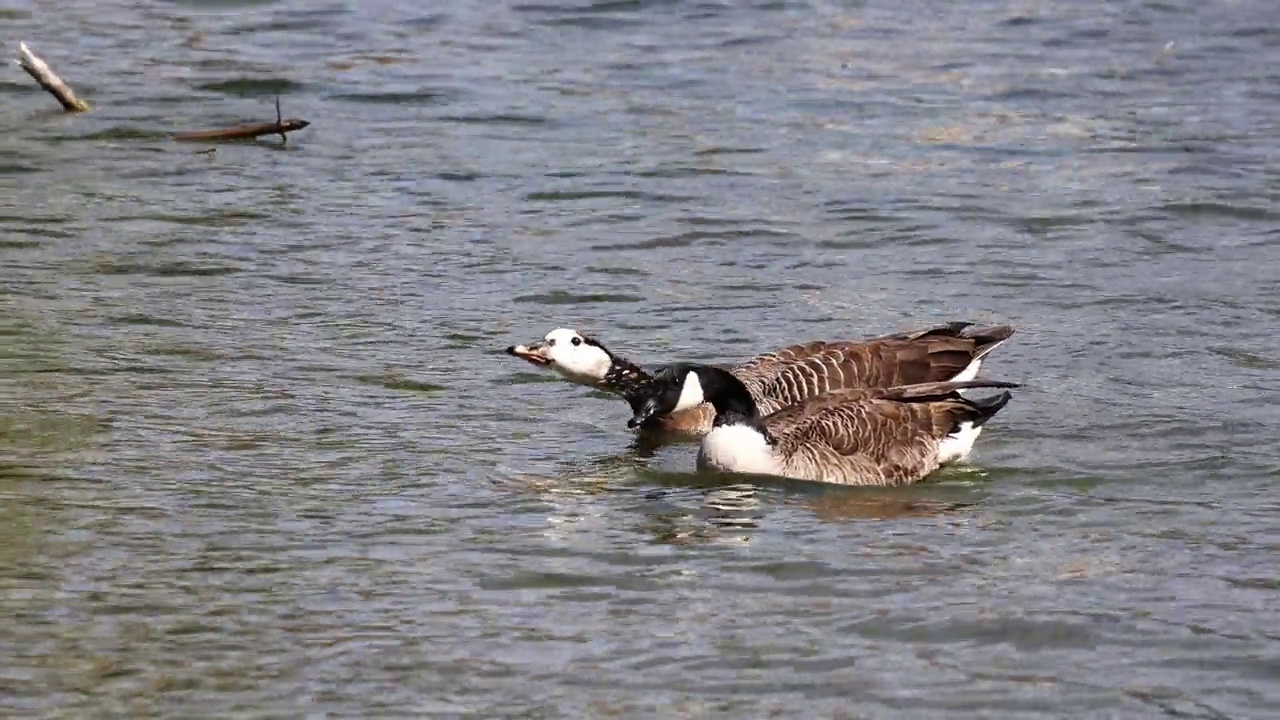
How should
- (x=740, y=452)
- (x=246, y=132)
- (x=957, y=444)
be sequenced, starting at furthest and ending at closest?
(x=246, y=132), (x=957, y=444), (x=740, y=452)

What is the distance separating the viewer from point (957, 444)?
34.7 feet

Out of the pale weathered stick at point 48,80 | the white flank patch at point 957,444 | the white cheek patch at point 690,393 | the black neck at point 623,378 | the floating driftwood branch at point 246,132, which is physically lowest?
the white flank patch at point 957,444

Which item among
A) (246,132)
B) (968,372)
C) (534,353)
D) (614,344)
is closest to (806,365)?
(968,372)

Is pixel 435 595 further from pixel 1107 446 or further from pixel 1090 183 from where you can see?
pixel 1090 183

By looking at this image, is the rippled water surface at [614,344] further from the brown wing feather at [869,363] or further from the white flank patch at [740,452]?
the brown wing feather at [869,363]

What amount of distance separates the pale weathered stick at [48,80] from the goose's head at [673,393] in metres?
7.08

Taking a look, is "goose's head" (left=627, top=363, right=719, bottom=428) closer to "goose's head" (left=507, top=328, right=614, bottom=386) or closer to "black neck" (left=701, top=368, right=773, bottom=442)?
"black neck" (left=701, top=368, right=773, bottom=442)

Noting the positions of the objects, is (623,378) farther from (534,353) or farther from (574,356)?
(534,353)

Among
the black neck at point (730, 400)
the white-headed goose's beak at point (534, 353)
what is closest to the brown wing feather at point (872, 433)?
the black neck at point (730, 400)

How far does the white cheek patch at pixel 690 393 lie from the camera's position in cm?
1073

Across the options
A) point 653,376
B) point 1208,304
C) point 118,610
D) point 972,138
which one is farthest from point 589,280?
point 118,610

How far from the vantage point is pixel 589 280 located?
14164mm

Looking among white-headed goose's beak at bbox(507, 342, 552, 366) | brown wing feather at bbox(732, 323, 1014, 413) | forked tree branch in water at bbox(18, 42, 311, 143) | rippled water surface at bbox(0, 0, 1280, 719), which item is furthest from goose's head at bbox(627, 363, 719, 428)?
forked tree branch in water at bbox(18, 42, 311, 143)

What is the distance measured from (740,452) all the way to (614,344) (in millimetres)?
2588
